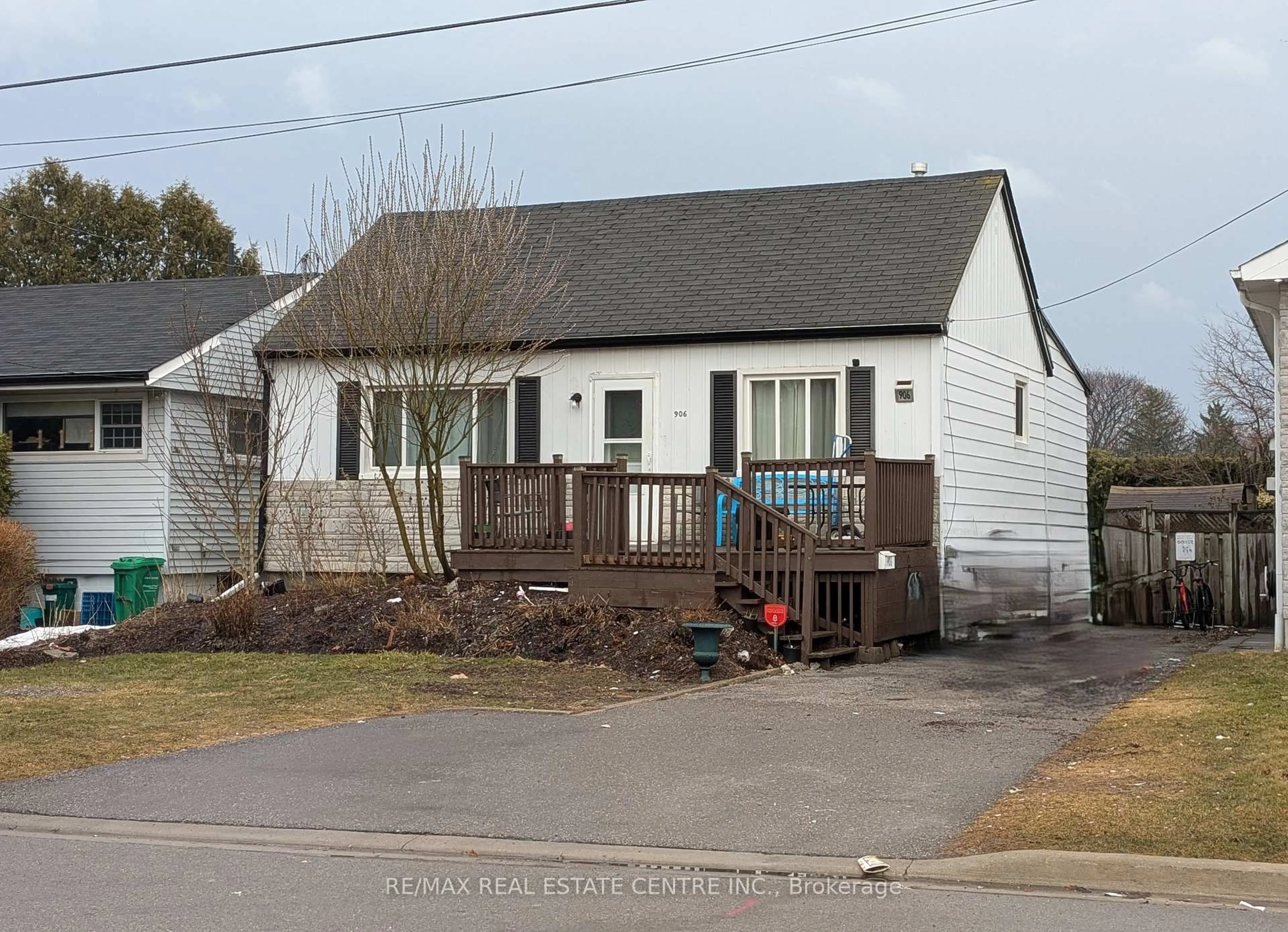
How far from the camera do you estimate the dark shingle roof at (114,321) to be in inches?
845

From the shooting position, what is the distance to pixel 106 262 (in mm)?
42719

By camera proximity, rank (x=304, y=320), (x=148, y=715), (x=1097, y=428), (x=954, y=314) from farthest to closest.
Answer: (x=1097, y=428)
(x=304, y=320)
(x=954, y=314)
(x=148, y=715)

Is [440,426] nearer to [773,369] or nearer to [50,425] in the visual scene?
[773,369]

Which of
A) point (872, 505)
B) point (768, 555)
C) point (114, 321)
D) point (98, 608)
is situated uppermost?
point (114, 321)

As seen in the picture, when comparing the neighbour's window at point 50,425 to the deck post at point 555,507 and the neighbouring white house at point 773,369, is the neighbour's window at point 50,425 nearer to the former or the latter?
the neighbouring white house at point 773,369

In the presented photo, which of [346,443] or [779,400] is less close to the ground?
[779,400]

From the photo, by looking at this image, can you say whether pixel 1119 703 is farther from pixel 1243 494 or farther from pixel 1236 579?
pixel 1243 494

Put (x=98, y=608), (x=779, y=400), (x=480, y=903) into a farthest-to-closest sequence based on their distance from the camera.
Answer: (x=98, y=608) < (x=779, y=400) < (x=480, y=903)

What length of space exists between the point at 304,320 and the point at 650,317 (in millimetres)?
4748

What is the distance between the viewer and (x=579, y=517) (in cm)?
1568

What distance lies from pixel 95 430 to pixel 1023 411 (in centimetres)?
1420

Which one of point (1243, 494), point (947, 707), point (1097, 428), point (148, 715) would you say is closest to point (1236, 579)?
point (1243, 494)

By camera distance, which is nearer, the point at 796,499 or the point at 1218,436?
the point at 796,499

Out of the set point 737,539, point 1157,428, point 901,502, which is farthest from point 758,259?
point 1157,428
